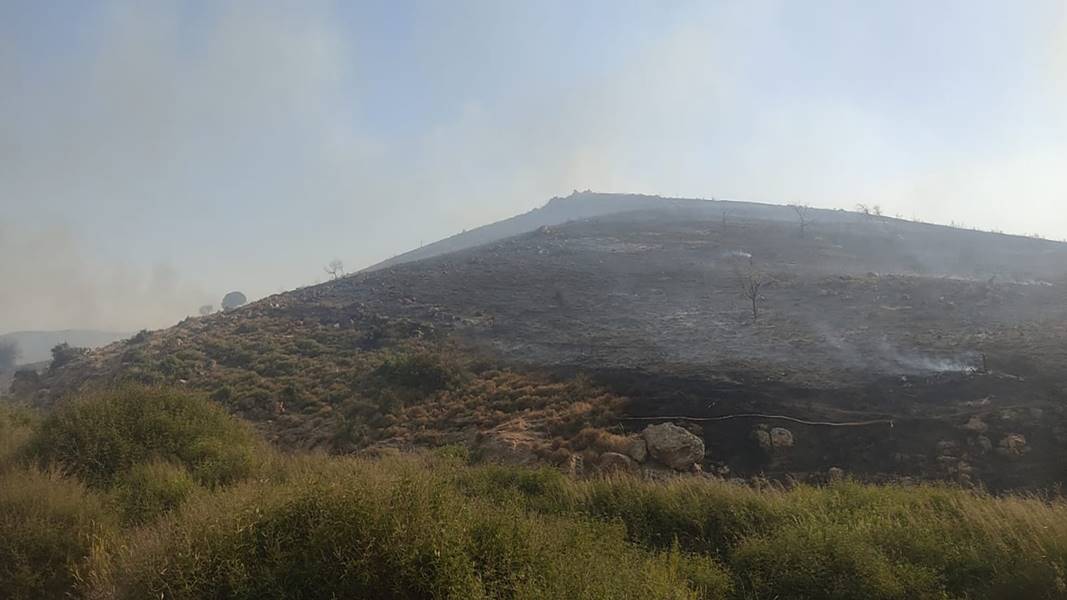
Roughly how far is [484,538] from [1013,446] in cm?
1166

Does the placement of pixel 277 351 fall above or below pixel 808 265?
below

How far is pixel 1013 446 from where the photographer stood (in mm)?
11094

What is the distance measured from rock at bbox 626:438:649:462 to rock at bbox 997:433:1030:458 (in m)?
6.99

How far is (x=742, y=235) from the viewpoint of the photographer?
157 ft

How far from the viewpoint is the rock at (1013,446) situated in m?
11.0

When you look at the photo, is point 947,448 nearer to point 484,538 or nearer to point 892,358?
point 892,358

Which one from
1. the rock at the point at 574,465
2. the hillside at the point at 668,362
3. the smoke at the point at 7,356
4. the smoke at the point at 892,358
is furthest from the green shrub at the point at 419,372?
the smoke at the point at 7,356

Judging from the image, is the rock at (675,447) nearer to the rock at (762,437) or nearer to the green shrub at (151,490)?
the rock at (762,437)

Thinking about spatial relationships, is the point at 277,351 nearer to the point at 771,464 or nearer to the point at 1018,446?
the point at 771,464

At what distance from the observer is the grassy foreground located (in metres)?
4.78

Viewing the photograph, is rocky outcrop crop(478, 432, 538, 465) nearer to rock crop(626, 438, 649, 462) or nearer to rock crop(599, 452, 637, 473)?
rock crop(599, 452, 637, 473)

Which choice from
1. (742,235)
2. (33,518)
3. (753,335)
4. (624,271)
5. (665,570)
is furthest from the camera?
(742,235)

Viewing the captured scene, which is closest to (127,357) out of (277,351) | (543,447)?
(277,351)

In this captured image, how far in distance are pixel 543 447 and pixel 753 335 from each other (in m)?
12.3
